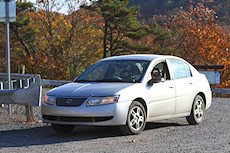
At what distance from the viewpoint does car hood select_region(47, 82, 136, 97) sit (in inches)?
311

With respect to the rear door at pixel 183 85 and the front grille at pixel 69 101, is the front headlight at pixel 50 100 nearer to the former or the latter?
the front grille at pixel 69 101

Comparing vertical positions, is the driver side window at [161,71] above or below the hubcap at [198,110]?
above

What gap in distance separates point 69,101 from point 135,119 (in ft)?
4.02

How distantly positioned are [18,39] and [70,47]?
831 cm

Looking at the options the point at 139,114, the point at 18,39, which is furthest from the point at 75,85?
the point at 18,39

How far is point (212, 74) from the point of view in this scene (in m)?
21.8

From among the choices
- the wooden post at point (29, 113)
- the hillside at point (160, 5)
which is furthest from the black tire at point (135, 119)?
the hillside at point (160, 5)

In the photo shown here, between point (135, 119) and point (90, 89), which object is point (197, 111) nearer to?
point (135, 119)

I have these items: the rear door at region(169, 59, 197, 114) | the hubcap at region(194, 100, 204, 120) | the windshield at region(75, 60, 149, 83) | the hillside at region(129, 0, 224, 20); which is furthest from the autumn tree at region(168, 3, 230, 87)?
the hillside at region(129, 0, 224, 20)

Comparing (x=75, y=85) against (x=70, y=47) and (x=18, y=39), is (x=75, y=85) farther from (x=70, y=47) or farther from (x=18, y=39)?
(x=18, y=39)

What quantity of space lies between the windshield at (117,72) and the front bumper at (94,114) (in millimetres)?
936

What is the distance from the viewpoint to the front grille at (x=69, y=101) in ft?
25.8

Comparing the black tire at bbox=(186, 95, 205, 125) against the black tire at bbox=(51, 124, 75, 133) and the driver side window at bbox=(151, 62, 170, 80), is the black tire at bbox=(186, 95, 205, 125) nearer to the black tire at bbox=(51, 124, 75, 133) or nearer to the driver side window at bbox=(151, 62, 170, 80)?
the driver side window at bbox=(151, 62, 170, 80)

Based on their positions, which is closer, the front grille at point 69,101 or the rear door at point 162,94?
the front grille at point 69,101
